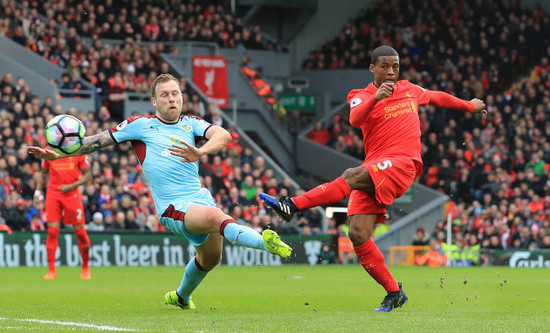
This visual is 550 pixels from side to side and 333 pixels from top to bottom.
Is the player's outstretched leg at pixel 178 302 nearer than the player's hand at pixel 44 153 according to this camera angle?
No

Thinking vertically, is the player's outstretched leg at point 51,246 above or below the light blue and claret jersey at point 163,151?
below

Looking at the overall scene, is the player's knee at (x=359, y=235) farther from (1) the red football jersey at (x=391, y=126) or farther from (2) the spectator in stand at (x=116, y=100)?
(2) the spectator in stand at (x=116, y=100)

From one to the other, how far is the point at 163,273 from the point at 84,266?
2999mm

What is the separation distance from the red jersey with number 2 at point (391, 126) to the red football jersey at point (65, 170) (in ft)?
23.3

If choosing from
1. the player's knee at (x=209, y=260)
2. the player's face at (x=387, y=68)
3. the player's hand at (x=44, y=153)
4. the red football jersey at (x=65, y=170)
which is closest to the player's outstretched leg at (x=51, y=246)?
the red football jersey at (x=65, y=170)

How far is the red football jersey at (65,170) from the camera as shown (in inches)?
640

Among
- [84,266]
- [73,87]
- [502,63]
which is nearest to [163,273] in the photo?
[84,266]

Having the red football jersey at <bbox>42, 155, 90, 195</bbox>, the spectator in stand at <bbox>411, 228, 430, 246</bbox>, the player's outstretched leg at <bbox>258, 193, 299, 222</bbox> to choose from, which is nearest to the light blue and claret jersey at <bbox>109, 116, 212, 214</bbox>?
the player's outstretched leg at <bbox>258, 193, 299, 222</bbox>

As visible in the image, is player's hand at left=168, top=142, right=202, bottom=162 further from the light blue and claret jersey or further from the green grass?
the green grass

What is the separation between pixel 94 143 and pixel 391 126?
2816 mm

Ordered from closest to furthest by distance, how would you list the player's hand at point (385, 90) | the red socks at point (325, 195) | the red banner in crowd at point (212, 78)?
the red socks at point (325, 195), the player's hand at point (385, 90), the red banner in crowd at point (212, 78)

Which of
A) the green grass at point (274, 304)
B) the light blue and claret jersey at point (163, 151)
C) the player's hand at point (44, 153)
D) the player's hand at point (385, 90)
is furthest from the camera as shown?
the light blue and claret jersey at point (163, 151)

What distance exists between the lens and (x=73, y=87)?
93.6ft

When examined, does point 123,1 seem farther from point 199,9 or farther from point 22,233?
point 22,233
